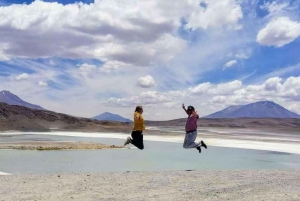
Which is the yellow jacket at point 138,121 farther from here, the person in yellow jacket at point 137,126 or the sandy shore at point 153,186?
the sandy shore at point 153,186

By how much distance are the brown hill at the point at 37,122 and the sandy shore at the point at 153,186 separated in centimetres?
7696

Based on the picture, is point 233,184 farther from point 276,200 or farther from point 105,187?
point 105,187

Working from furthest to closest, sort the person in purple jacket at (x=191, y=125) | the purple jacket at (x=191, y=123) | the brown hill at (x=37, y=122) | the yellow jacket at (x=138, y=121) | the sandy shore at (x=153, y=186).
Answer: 1. the brown hill at (x=37, y=122)
2. the purple jacket at (x=191, y=123)
3. the person in purple jacket at (x=191, y=125)
4. the yellow jacket at (x=138, y=121)
5. the sandy shore at (x=153, y=186)

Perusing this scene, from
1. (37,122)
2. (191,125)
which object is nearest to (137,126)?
(191,125)

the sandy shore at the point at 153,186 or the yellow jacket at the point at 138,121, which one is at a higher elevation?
the yellow jacket at the point at 138,121

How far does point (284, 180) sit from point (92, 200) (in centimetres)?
745

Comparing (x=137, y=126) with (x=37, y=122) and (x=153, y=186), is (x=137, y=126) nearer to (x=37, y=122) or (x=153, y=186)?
(x=153, y=186)

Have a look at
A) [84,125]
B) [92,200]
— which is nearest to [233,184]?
[92,200]

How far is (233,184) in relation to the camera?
1490 centimetres

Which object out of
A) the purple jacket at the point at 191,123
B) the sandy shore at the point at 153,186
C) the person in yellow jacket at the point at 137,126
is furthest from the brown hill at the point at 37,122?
the sandy shore at the point at 153,186

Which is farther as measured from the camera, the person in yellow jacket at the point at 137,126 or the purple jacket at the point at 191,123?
the purple jacket at the point at 191,123

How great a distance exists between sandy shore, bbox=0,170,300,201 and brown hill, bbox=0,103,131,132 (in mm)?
76957

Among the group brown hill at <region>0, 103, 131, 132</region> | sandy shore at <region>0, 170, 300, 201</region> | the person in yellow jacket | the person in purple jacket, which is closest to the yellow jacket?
the person in yellow jacket

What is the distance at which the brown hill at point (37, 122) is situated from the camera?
93.9 metres
